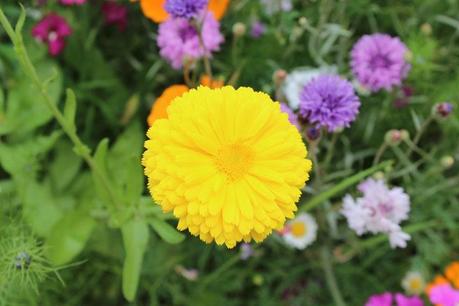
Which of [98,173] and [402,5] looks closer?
[98,173]

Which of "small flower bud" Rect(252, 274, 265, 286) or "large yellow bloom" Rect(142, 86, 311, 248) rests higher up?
"large yellow bloom" Rect(142, 86, 311, 248)

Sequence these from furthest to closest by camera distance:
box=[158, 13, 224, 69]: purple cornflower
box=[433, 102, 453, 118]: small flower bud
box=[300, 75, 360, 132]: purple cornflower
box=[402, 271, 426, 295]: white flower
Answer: box=[402, 271, 426, 295]: white flower < box=[158, 13, 224, 69]: purple cornflower < box=[433, 102, 453, 118]: small flower bud < box=[300, 75, 360, 132]: purple cornflower

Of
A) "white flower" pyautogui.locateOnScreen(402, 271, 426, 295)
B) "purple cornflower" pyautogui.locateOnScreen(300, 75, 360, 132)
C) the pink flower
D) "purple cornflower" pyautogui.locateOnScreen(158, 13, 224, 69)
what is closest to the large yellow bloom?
"purple cornflower" pyautogui.locateOnScreen(300, 75, 360, 132)

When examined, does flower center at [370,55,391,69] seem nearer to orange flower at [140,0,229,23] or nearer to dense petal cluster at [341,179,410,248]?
dense petal cluster at [341,179,410,248]

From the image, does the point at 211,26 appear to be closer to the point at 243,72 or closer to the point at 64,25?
the point at 243,72

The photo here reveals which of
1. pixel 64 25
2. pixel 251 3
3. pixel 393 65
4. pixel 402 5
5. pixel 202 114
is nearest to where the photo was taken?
pixel 202 114

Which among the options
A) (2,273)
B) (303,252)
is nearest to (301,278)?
(303,252)

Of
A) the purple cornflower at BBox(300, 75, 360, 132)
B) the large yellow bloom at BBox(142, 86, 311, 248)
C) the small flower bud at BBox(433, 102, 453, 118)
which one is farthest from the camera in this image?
the small flower bud at BBox(433, 102, 453, 118)
